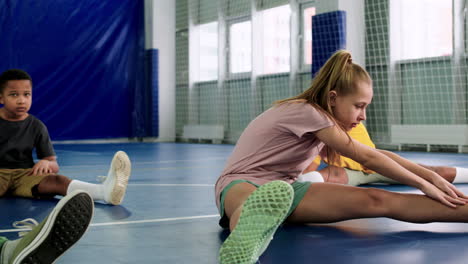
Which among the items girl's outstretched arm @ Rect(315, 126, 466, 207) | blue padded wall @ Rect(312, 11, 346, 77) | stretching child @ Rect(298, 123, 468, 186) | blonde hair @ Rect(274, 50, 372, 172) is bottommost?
stretching child @ Rect(298, 123, 468, 186)

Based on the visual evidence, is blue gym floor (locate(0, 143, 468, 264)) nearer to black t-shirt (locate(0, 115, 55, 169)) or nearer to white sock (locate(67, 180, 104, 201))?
white sock (locate(67, 180, 104, 201))

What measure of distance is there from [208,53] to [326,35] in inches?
111

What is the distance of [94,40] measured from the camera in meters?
8.05

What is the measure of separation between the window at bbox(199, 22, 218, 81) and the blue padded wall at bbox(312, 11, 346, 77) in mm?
Result: 2491

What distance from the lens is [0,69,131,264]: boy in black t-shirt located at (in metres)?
2.02

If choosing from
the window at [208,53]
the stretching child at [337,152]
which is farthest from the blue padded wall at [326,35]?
the stretching child at [337,152]

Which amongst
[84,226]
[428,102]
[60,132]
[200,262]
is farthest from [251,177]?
[60,132]

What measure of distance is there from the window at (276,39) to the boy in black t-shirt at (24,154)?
4.99 metres

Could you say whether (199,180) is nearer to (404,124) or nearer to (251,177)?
(251,177)

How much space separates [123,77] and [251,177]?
24.0 feet

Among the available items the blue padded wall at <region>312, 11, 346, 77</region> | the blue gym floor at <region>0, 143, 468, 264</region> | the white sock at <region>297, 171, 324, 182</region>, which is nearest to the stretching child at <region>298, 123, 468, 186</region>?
the white sock at <region>297, 171, 324, 182</region>

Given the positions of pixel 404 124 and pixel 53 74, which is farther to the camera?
pixel 53 74

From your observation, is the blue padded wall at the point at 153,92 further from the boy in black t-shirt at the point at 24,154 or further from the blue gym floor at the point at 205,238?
the blue gym floor at the point at 205,238

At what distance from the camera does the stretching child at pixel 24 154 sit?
2018 millimetres
